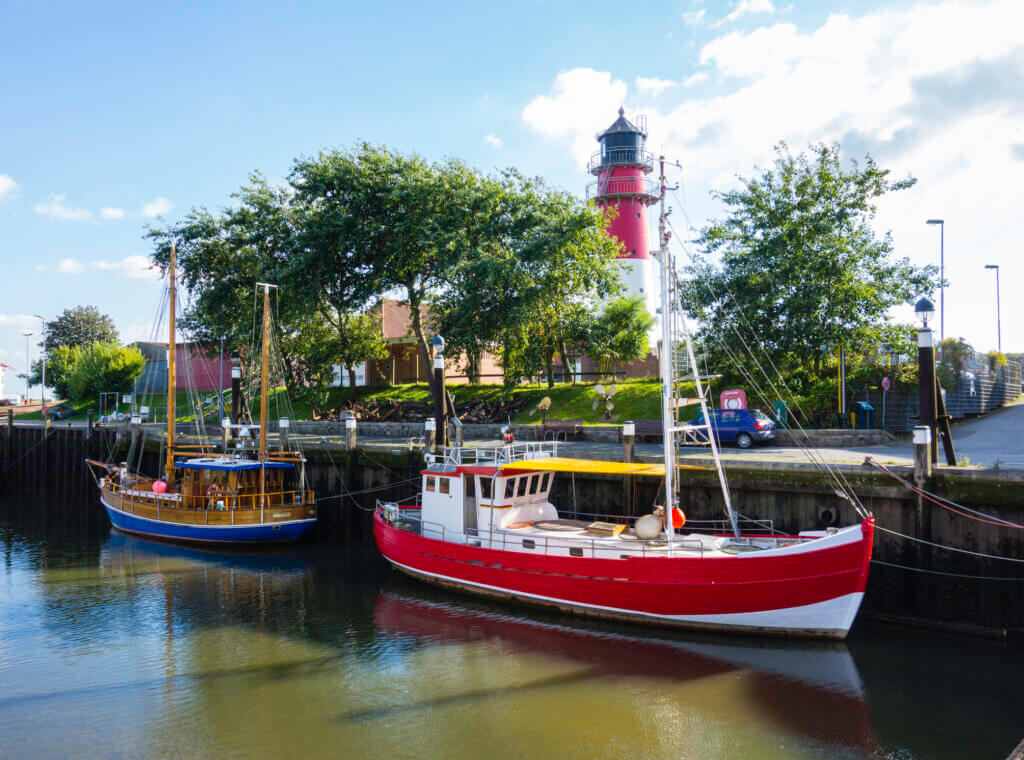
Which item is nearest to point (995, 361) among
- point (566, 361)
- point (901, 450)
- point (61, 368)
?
point (901, 450)

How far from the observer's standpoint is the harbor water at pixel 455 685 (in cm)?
946

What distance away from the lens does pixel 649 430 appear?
75.7 feet

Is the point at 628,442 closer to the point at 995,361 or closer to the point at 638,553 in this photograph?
the point at 638,553

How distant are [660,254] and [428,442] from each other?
32.6 feet

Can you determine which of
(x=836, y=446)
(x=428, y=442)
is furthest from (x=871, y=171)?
(x=428, y=442)

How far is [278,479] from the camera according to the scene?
73.8ft

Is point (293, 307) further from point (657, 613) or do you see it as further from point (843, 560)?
point (843, 560)

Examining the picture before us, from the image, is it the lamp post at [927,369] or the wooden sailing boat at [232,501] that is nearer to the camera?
the lamp post at [927,369]

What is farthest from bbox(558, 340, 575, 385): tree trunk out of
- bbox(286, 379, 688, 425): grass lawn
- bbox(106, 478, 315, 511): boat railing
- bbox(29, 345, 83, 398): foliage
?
bbox(29, 345, 83, 398): foliage

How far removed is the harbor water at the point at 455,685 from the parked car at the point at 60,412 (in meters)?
44.0

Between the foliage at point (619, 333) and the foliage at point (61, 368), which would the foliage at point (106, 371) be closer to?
the foliage at point (61, 368)

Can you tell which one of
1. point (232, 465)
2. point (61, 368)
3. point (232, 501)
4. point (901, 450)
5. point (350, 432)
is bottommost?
point (232, 501)

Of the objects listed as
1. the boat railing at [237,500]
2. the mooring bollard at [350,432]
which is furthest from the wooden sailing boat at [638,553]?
the mooring bollard at [350,432]

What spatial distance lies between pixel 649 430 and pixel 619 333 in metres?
10.8
